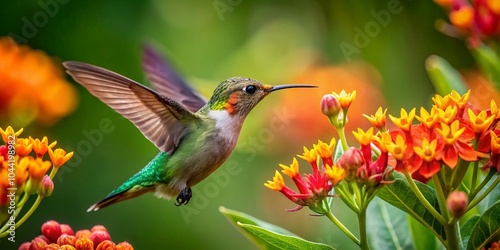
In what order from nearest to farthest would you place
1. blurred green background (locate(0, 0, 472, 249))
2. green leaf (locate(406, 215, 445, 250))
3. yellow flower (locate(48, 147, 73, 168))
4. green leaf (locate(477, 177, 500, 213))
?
yellow flower (locate(48, 147, 73, 168)) < green leaf (locate(477, 177, 500, 213)) < green leaf (locate(406, 215, 445, 250)) < blurred green background (locate(0, 0, 472, 249))

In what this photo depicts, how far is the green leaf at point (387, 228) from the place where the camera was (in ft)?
11.1

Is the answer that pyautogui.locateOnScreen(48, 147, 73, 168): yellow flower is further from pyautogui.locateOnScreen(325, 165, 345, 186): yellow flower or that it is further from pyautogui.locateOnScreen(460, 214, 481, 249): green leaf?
pyautogui.locateOnScreen(460, 214, 481, 249): green leaf

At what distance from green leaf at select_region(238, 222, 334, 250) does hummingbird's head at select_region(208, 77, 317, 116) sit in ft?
3.02

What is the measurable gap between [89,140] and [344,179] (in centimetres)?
316

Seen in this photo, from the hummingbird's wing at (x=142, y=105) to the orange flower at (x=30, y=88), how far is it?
90 centimetres

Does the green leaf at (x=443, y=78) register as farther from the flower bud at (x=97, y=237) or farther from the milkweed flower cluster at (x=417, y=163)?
the flower bud at (x=97, y=237)

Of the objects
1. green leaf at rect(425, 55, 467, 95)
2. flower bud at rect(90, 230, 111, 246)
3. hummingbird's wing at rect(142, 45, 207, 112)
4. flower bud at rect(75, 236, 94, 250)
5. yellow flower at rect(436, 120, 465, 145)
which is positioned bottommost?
flower bud at rect(75, 236, 94, 250)

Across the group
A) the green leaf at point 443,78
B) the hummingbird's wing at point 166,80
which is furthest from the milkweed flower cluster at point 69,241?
the green leaf at point 443,78

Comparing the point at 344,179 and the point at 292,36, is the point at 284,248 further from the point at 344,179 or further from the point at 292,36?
the point at 292,36

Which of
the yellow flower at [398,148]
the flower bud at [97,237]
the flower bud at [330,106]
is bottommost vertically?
the flower bud at [97,237]

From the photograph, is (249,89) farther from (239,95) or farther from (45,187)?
(45,187)

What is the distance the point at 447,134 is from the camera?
8.39 feet

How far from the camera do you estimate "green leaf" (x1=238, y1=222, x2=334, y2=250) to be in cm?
276

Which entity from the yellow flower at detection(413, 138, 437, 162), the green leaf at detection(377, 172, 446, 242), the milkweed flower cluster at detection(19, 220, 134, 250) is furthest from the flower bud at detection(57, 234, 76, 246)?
the yellow flower at detection(413, 138, 437, 162)
